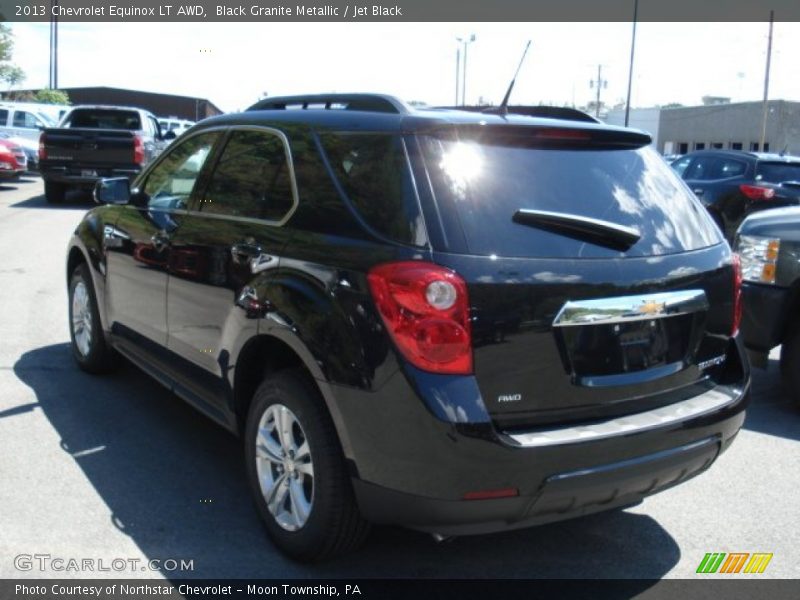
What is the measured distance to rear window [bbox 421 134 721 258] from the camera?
10.4 feet

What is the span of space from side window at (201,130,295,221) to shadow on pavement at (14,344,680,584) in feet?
4.47

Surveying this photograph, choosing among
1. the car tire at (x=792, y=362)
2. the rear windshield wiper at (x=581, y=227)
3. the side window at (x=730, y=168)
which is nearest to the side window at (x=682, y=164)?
the side window at (x=730, y=168)

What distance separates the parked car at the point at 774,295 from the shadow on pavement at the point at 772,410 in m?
0.15

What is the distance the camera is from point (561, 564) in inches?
143

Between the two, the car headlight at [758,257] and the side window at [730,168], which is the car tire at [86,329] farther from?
the side window at [730,168]

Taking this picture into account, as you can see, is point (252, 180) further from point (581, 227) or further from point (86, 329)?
point (86, 329)

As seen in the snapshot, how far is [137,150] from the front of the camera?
1703 cm

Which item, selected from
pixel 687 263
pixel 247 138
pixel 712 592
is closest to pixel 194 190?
pixel 247 138

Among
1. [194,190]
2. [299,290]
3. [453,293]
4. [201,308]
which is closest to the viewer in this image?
[453,293]

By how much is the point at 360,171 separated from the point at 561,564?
6.01 feet

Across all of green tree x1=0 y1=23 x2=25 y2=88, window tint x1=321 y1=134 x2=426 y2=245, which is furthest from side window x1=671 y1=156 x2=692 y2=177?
green tree x1=0 y1=23 x2=25 y2=88

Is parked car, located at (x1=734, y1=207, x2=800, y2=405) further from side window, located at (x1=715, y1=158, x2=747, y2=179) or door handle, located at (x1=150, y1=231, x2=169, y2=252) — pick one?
side window, located at (x1=715, y1=158, x2=747, y2=179)

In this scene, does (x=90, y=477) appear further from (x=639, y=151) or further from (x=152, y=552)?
(x=639, y=151)

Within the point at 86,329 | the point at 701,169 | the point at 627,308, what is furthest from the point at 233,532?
→ the point at 701,169
